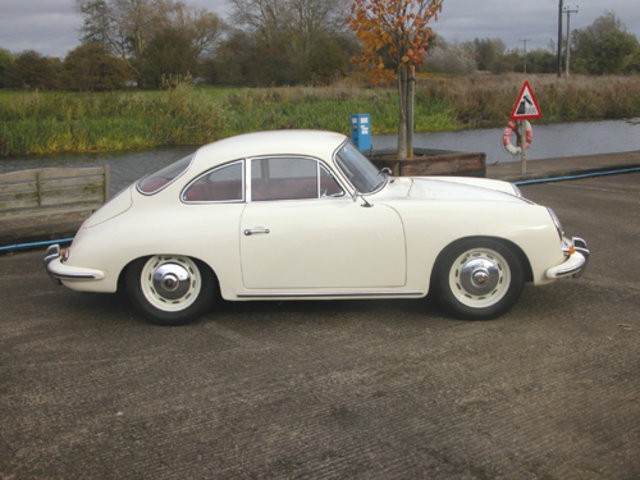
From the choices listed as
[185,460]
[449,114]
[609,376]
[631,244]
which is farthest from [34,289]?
[449,114]

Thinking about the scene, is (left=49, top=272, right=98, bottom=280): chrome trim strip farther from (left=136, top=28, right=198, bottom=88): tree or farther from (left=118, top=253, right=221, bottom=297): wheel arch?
(left=136, top=28, right=198, bottom=88): tree

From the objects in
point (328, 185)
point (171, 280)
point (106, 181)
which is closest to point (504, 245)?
point (328, 185)

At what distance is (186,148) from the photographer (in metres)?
23.4

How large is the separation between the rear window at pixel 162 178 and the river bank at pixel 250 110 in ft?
55.9

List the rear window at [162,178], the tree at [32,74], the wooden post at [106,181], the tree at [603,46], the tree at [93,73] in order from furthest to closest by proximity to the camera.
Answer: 1. the tree at [603,46]
2. the tree at [32,74]
3. the tree at [93,73]
4. the wooden post at [106,181]
5. the rear window at [162,178]

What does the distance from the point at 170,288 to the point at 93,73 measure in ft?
101

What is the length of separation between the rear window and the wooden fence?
3.48 metres

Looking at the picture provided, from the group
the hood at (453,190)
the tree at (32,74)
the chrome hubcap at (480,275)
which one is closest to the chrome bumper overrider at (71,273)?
the hood at (453,190)

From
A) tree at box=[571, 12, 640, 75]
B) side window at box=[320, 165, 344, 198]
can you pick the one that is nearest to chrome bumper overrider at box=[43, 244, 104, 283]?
side window at box=[320, 165, 344, 198]

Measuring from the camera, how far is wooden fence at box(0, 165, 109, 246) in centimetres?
837

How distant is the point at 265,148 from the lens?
530 cm

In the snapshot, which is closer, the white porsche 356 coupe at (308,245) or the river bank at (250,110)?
the white porsche 356 coupe at (308,245)

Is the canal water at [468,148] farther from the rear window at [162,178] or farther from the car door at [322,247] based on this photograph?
the car door at [322,247]

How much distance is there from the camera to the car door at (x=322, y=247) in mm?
5004
